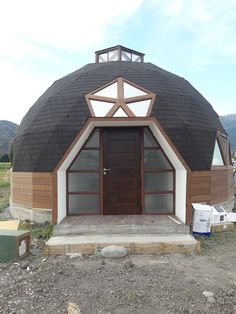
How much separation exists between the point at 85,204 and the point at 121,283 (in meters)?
3.97

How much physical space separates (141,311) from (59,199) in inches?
168

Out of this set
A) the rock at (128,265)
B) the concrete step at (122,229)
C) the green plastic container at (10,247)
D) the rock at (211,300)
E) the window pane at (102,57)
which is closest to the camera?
the rock at (211,300)

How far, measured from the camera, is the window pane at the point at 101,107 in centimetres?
851

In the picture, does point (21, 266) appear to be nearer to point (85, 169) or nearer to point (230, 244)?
point (85, 169)

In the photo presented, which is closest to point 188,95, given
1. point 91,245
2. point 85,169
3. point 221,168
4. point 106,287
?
point 221,168

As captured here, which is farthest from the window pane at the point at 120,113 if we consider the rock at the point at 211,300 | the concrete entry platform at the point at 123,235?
the rock at the point at 211,300

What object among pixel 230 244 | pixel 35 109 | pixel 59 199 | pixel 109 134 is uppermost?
pixel 35 109

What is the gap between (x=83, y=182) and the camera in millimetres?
8500

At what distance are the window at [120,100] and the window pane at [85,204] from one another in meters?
2.20

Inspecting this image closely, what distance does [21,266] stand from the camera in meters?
5.46

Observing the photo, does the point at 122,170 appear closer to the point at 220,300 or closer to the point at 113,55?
the point at 220,300

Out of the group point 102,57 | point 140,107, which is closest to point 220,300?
point 140,107

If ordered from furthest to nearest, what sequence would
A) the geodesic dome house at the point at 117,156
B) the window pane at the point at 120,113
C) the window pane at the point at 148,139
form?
1. the window pane at the point at 148,139
2. the geodesic dome house at the point at 117,156
3. the window pane at the point at 120,113

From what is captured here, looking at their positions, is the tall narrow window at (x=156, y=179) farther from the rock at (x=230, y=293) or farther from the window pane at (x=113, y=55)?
the window pane at (x=113, y=55)
